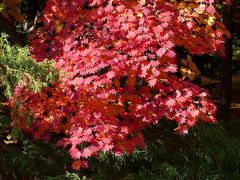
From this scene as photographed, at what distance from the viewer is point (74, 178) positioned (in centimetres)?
714

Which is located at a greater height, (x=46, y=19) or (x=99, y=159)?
(x=46, y=19)

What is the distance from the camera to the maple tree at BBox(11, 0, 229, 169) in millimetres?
6246

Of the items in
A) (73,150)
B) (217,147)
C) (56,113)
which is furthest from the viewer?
(217,147)

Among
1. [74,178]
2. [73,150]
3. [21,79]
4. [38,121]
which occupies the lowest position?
[74,178]

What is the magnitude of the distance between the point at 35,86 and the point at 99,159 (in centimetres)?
327

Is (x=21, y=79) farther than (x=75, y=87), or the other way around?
(x=75, y=87)

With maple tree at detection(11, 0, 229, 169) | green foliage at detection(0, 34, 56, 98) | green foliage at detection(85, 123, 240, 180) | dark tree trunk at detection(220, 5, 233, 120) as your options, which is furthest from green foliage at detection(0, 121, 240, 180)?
dark tree trunk at detection(220, 5, 233, 120)

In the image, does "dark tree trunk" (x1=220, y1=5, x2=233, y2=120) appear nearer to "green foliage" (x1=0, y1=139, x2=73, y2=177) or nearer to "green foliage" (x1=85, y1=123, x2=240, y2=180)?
"green foliage" (x1=85, y1=123, x2=240, y2=180)

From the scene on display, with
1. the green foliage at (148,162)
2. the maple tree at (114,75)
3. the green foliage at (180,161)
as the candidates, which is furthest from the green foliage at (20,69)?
the green foliage at (180,161)

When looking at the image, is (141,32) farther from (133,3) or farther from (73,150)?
(73,150)

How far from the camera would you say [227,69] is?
11.8 meters

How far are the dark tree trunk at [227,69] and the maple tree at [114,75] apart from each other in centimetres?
417

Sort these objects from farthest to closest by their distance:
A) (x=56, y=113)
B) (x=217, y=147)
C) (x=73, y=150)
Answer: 1. (x=217, y=147)
2. (x=56, y=113)
3. (x=73, y=150)

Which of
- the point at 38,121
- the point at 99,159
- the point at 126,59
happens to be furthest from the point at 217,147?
the point at 38,121
